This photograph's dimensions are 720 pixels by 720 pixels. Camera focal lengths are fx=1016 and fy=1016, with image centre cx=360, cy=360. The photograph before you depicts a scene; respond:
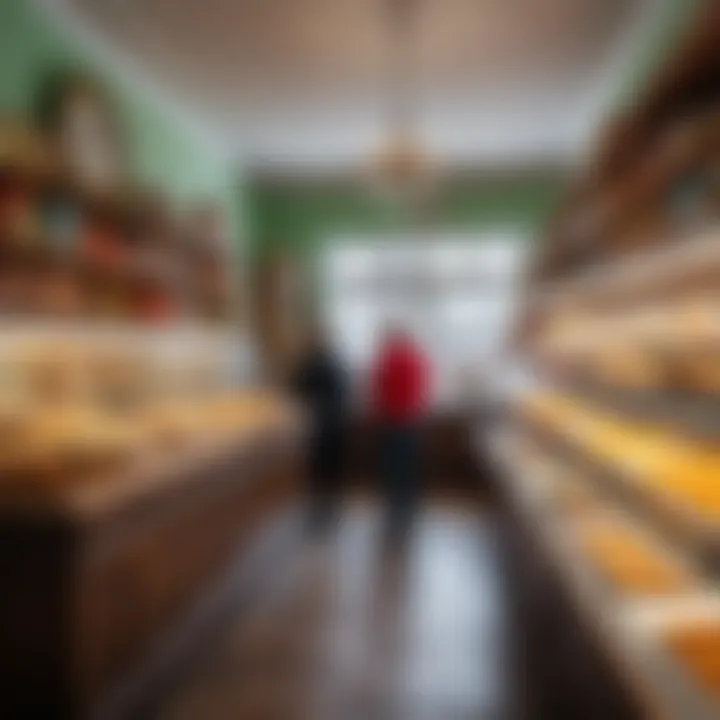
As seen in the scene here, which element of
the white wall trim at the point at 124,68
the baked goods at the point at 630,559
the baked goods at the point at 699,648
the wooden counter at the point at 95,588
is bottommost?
the wooden counter at the point at 95,588

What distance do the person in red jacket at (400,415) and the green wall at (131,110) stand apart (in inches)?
89.1

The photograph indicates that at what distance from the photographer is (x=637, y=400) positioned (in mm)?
3352

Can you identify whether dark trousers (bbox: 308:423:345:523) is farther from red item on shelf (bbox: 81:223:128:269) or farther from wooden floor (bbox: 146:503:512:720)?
red item on shelf (bbox: 81:223:128:269)

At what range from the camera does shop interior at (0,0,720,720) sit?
9.68 feet

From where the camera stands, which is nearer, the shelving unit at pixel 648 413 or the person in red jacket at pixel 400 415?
the shelving unit at pixel 648 413

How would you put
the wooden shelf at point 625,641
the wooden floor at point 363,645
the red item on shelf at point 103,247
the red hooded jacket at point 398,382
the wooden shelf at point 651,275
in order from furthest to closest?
the red hooded jacket at point 398,382 < the red item on shelf at point 103,247 < the wooden floor at point 363,645 < the wooden shelf at point 651,275 < the wooden shelf at point 625,641

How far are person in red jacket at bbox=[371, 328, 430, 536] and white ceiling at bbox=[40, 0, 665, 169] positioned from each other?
81.3 inches

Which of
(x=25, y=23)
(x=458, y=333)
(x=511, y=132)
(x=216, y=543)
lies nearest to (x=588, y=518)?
(x=216, y=543)

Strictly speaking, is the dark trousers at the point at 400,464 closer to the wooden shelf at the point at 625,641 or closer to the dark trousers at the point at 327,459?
the dark trousers at the point at 327,459

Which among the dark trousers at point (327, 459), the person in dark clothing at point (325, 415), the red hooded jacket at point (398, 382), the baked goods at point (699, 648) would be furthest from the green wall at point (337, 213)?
the baked goods at point (699, 648)

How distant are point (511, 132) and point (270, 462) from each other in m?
4.46

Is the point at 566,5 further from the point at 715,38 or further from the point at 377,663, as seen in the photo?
the point at 377,663

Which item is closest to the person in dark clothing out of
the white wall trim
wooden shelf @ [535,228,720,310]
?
the white wall trim

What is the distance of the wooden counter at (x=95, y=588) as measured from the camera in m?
3.22
